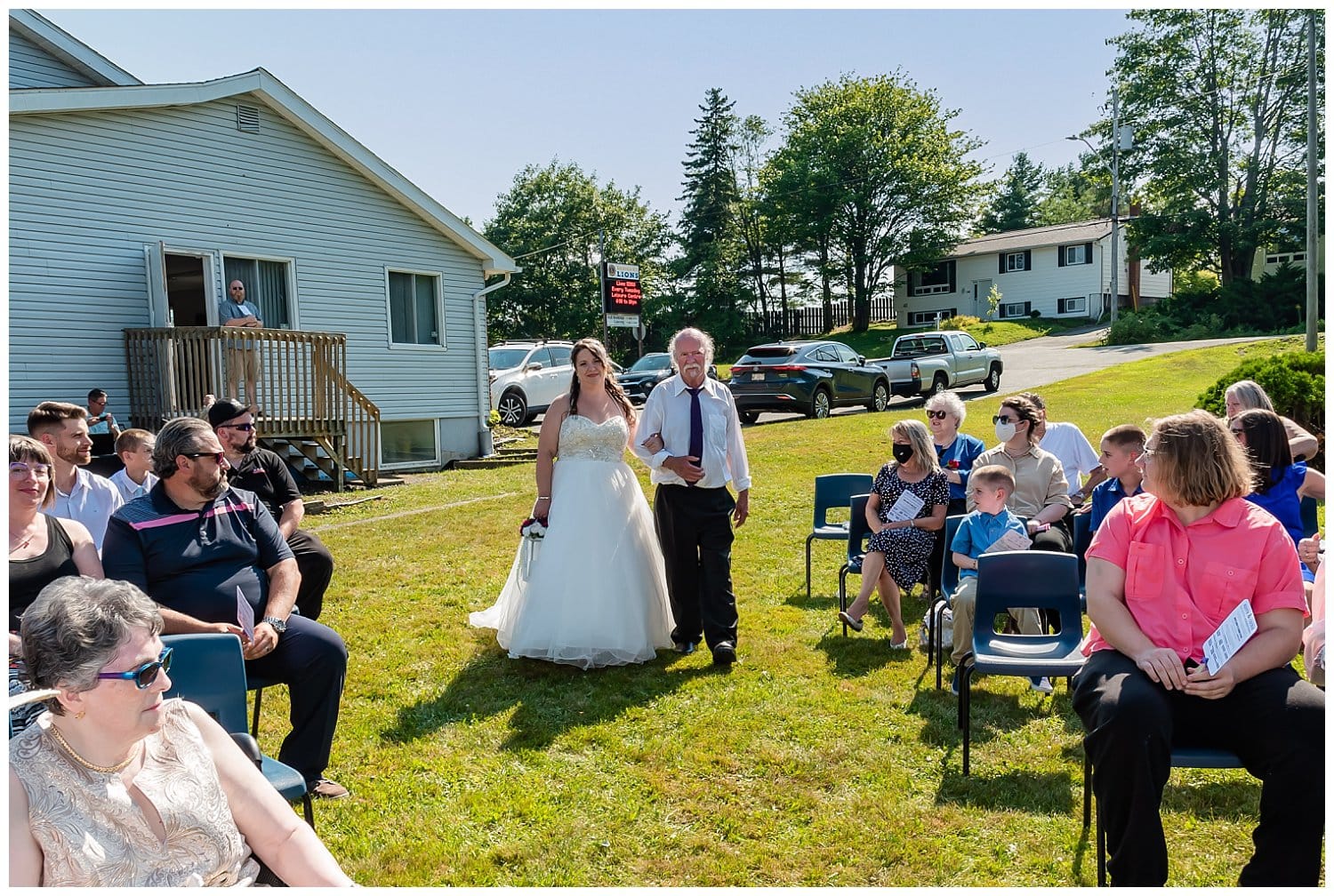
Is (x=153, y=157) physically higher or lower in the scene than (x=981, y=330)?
higher

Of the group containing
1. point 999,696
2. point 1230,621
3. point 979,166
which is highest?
point 979,166

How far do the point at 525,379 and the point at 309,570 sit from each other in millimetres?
16859

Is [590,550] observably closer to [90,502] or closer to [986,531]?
[986,531]

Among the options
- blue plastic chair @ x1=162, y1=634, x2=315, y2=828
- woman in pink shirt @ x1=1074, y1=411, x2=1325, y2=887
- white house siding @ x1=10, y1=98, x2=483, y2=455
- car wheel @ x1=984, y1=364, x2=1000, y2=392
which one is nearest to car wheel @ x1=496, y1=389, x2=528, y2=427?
white house siding @ x1=10, y1=98, x2=483, y2=455

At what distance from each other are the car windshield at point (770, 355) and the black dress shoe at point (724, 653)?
1435 centimetres

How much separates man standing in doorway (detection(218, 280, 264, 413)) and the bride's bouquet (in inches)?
332

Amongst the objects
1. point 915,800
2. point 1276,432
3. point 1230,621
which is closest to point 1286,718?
point 1230,621

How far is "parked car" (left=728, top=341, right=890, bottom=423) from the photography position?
19531 mm

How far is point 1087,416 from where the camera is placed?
677 inches

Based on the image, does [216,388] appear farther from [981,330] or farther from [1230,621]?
[981,330]

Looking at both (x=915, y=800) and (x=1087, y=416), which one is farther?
(x=1087, y=416)

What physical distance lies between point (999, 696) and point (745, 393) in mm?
14711

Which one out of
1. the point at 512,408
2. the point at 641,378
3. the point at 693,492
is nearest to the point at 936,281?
the point at 641,378

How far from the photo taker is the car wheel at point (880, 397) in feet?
69.0
